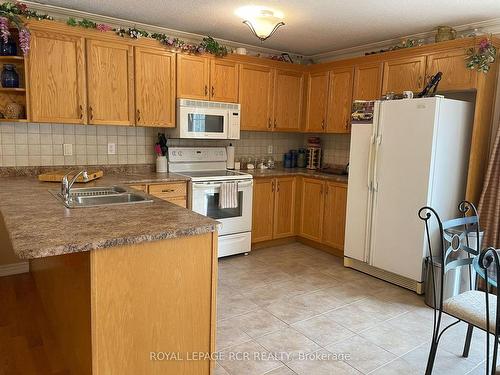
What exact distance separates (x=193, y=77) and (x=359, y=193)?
83.0 inches

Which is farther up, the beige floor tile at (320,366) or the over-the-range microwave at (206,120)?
the over-the-range microwave at (206,120)

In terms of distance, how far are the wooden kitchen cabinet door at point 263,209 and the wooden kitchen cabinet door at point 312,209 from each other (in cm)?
43

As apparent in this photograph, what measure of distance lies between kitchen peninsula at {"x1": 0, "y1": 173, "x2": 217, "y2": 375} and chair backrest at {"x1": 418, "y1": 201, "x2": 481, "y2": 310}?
1.27 metres

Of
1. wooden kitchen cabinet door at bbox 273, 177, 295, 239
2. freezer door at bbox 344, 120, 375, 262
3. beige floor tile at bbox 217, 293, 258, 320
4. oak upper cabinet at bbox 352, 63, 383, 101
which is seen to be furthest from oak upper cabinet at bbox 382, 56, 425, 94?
beige floor tile at bbox 217, 293, 258, 320

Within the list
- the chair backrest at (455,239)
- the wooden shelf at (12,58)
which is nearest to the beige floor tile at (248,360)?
the chair backrest at (455,239)

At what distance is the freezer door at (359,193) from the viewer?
3668mm

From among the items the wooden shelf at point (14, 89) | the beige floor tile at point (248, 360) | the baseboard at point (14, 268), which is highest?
the wooden shelf at point (14, 89)

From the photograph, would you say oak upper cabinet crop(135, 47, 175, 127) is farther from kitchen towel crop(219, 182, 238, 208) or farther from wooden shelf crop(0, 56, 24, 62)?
wooden shelf crop(0, 56, 24, 62)

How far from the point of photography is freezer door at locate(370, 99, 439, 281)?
3.21m

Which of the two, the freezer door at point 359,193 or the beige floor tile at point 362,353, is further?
the freezer door at point 359,193

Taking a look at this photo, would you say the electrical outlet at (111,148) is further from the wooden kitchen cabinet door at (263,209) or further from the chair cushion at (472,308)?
the chair cushion at (472,308)

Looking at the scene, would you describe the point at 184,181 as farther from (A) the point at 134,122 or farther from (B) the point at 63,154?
(B) the point at 63,154

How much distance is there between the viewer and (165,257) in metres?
1.82

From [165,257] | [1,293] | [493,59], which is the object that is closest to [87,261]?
[165,257]
